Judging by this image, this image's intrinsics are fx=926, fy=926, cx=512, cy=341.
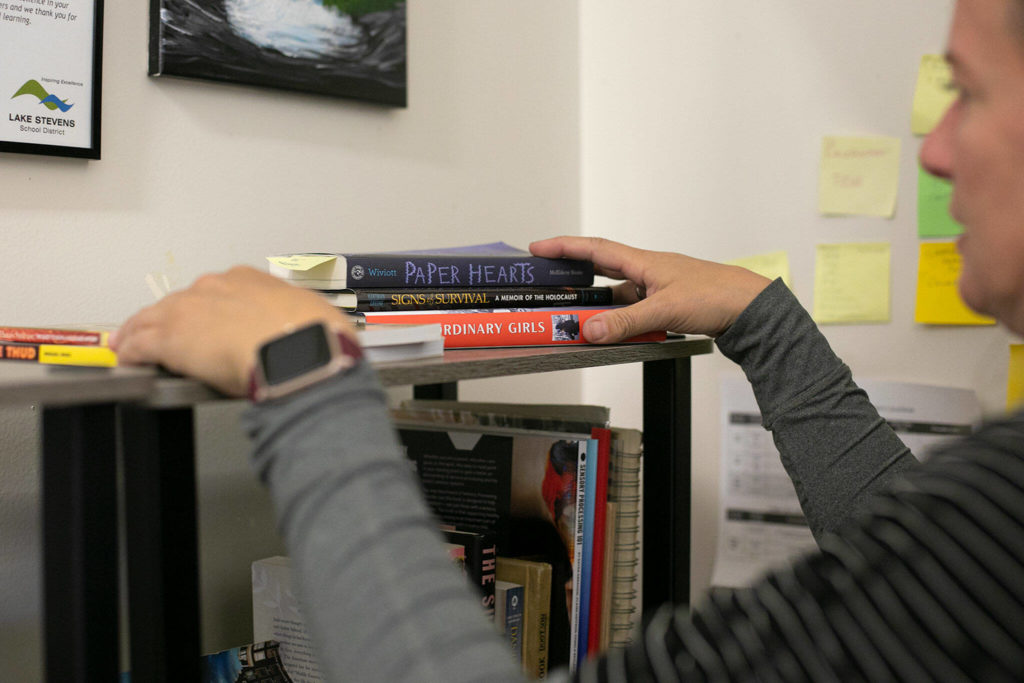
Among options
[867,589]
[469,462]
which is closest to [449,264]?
[469,462]

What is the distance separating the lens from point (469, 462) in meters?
1.07

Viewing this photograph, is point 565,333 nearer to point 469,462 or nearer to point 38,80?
point 469,462

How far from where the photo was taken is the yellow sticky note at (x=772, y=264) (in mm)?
1404

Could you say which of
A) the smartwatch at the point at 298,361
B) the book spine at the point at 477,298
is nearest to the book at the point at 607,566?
the book spine at the point at 477,298

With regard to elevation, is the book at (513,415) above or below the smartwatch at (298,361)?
below

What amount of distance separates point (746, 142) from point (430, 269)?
0.74m

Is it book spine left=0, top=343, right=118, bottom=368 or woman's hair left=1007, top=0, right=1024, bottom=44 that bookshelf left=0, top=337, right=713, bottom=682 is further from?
woman's hair left=1007, top=0, right=1024, bottom=44

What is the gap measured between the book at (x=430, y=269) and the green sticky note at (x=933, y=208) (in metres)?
0.57

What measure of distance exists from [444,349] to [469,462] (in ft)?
0.83

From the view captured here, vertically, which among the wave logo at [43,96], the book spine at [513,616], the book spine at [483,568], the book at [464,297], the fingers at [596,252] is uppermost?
the wave logo at [43,96]

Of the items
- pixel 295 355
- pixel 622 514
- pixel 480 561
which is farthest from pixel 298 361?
pixel 622 514

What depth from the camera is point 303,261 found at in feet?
2.77

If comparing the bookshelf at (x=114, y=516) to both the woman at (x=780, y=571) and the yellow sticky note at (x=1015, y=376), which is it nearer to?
the woman at (x=780, y=571)

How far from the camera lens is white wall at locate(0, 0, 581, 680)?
977 mm
